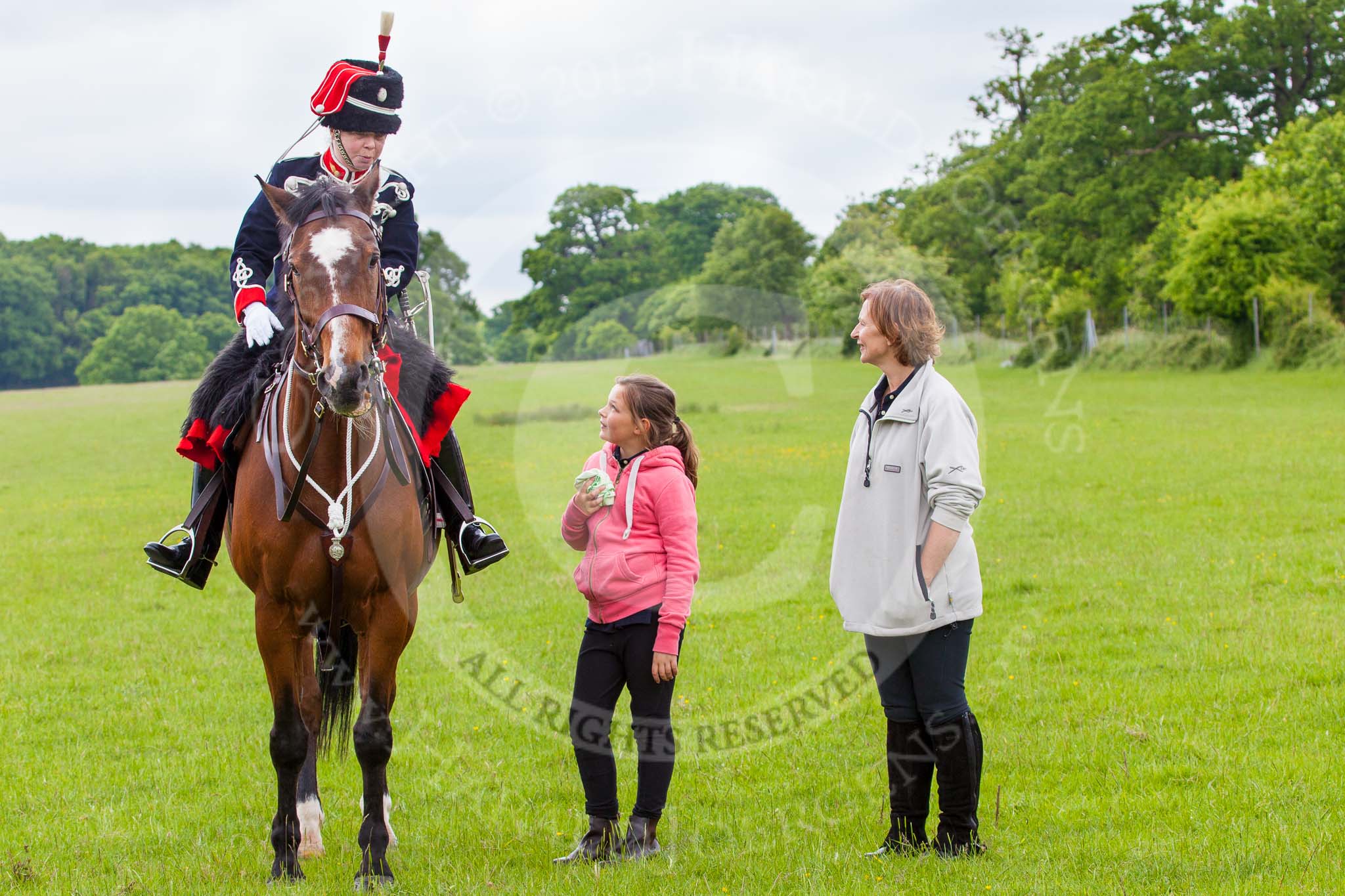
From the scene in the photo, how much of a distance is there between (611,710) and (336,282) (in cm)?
200

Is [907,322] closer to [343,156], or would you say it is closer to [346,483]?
[346,483]

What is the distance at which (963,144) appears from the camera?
52.8 meters

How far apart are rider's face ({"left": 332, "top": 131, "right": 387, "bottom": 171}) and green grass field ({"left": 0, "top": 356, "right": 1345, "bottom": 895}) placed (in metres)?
2.96

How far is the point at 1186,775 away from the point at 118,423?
35880 mm

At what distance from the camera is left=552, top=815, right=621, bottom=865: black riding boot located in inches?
177

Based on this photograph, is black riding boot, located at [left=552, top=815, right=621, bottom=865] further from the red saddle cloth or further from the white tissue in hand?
the red saddle cloth

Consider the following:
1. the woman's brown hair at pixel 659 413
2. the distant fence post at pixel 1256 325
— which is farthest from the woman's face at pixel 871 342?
the distant fence post at pixel 1256 325

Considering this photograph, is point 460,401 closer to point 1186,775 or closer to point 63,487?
point 1186,775

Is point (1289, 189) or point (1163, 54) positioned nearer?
point (1289, 189)

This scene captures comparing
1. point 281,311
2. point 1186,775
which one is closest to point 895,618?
point 1186,775

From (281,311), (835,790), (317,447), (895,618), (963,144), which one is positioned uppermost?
(963,144)

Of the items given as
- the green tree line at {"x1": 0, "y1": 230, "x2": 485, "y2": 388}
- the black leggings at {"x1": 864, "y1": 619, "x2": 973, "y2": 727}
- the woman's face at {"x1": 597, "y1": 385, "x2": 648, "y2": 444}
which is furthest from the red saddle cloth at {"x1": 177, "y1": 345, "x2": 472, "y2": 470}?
the green tree line at {"x1": 0, "y1": 230, "x2": 485, "y2": 388}

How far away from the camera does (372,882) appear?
4.34 metres

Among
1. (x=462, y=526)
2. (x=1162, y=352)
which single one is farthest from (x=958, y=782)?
(x=1162, y=352)
